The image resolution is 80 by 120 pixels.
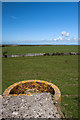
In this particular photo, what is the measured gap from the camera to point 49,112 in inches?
74.0

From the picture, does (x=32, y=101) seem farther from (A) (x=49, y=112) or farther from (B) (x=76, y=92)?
(B) (x=76, y=92)

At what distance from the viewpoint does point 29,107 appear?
2004 mm

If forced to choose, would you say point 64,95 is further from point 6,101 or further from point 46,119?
point 6,101

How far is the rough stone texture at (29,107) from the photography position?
1810mm

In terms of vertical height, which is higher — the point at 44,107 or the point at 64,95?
the point at 44,107

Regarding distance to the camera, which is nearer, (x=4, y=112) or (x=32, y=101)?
(x=4, y=112)

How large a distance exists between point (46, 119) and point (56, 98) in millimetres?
768

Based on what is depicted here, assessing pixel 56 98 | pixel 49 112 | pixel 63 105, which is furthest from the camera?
pixel 63 105

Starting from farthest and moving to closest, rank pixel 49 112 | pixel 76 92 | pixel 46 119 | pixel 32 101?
pixel 76 92 → pixel 32 101 → pixel 49 112 → pixel 46 119

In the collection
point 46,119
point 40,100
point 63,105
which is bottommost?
point 63,105

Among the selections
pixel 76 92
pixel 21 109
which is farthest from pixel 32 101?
pixel 76 92

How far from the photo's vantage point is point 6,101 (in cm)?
226

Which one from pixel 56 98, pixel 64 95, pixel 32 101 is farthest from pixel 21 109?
pixel 64 95

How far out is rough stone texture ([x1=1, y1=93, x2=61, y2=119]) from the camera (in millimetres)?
1810
